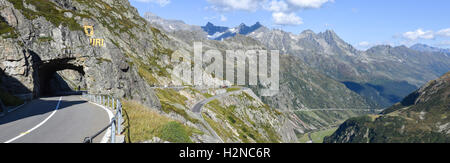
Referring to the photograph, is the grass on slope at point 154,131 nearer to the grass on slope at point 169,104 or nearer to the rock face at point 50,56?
the rock face at point 50,56

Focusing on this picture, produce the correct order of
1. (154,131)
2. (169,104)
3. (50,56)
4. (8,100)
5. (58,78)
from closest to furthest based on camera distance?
(154,131) < (8,100) < (50,56) < (169,104) < (58,78)

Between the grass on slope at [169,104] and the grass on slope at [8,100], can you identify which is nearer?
the grass on slope at [8,100]

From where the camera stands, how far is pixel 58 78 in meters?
67.8

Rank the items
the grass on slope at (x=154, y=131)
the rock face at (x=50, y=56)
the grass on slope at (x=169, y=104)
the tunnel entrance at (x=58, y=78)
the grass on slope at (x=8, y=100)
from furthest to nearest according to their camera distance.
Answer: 1. the grass on slope at (x=169, y=104)
2. the tunnel entrance at (x=58, y=78)
3. the rock face at (x=50, y=56)
4. the grass on slope at (x=8, y=100)
5. the grass on slope at (x=154, y=131)

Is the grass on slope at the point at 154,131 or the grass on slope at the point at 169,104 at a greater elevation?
the grass on slope at the point at 154,131

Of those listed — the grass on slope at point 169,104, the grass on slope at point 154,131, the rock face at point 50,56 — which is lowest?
the grass on slope at point 169,104

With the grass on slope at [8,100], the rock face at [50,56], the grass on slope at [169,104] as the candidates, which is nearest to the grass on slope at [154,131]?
the grass on slope at [8,100]

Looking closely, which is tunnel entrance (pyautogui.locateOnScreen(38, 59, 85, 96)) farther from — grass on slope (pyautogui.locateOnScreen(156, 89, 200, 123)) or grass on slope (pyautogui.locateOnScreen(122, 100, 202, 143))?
grass on slope (pyautogui.locateOnScreen(122, 100, 202, 143))

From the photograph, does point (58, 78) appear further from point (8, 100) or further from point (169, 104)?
point (8, 100)

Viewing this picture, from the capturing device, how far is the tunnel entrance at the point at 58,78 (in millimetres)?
44300

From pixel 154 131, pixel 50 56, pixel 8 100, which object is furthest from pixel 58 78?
pixel 154 131
